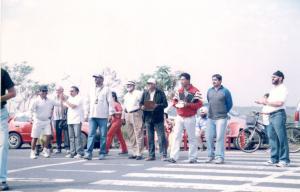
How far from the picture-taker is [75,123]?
41.2 ft

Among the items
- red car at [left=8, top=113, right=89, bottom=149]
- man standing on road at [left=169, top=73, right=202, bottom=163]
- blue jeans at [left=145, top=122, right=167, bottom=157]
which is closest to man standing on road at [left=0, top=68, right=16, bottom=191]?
man standing on road at [left=169, top=73, right=202, bottom=163]

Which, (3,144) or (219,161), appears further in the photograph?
(219,161)

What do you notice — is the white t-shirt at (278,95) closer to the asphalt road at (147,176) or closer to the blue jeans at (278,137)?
the blue jeans at (278,137)

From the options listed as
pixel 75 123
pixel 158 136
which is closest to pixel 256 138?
pixel 158 136

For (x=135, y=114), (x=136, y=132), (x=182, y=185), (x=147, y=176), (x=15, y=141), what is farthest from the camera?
(x=15, y=141)

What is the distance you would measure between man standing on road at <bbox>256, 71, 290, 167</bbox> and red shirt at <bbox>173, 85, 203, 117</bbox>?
140 centimetres

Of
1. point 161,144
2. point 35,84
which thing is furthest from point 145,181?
point 35,84

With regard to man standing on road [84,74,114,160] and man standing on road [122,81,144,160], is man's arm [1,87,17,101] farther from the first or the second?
man standing on road [122,81,144,160]

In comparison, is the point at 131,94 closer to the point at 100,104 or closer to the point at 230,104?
→ the point at 100,104

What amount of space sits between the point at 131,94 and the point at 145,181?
454 cm

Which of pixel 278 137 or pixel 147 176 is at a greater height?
pixel 278 137

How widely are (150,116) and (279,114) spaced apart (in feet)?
10.0

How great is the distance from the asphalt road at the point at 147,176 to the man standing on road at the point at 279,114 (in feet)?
1.25

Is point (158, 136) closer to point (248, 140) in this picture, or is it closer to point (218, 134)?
point (218, 134)
